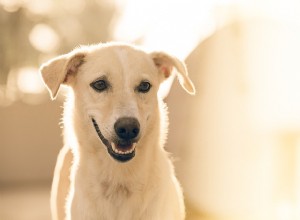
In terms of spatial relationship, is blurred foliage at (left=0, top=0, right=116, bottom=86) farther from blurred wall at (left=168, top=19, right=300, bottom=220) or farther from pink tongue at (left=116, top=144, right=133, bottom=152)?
pink tongue at (left=116, top=144, right=133, bottom=152)

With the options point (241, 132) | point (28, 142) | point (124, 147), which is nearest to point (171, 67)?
point (124, 147)

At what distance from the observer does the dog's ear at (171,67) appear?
4.27m

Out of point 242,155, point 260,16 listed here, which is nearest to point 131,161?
point 242,155

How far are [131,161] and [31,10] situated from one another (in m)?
12.2

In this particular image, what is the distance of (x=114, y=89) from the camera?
13.0ft

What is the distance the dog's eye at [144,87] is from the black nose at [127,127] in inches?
15.1

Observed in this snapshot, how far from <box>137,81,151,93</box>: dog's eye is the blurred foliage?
11904 mm

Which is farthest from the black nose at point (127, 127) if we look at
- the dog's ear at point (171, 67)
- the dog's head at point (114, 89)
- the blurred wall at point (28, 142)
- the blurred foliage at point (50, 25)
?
the blurred foliage at point (50, 25)

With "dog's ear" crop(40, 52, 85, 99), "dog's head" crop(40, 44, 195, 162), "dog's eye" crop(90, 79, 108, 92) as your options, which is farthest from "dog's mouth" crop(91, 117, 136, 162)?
"dog's ear" crop(40, 52, 85, 99)

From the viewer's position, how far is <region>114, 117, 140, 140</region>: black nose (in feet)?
12.1

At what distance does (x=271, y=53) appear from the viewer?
632cm

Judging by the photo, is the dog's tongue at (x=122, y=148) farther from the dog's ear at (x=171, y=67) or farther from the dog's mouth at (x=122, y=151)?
the dog's ear at (x=171, y=67)

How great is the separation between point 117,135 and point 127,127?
3.7 inches

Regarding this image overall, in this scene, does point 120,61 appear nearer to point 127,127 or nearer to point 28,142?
point 127,127
